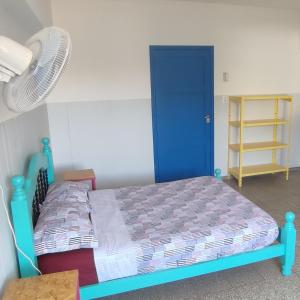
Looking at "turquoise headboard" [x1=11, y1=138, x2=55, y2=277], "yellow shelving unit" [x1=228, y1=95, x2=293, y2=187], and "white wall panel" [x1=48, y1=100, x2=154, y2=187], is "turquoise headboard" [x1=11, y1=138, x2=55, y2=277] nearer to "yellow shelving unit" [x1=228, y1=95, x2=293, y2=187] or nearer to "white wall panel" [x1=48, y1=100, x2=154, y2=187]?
"white wall panel" [x1=48, y1=100, x2=154, y2=187]

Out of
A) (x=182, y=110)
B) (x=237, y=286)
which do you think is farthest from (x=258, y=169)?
(x=237, y=286)

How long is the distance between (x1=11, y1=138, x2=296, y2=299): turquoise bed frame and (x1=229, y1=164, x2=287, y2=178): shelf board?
2.00m

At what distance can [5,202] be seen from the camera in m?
1.45

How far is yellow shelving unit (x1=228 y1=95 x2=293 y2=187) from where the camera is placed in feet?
12.7

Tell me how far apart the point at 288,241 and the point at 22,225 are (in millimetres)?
1771

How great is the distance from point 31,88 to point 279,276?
2.14 meters

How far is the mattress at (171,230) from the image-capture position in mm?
1729

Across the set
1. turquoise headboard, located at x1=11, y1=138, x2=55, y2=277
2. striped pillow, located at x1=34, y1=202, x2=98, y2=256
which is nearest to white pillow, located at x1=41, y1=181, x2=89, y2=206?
striped pillow, located at x1=34, y1=202, x2=98, y2=256

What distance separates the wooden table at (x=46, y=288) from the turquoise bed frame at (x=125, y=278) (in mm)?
265

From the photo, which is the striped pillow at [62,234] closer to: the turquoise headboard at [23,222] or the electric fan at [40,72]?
the turquoise headboard at [23,222]

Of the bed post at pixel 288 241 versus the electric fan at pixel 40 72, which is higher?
the electric fan at pixel 40 72

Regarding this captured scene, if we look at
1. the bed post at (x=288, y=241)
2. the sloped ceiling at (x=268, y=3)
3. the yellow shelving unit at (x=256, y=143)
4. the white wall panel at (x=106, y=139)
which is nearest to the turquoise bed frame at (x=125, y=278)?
the bed post at (x=288, y=241)

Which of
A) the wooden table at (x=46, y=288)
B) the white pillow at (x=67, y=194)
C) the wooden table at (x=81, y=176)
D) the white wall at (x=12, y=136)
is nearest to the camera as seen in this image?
the wooden table at (x=46, y=288)

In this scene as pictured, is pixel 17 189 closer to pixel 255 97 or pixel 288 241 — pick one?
pixel 288 241
